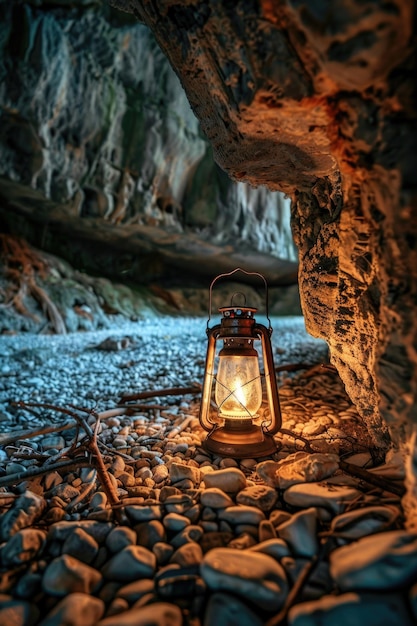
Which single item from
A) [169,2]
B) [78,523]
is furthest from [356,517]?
[169,2]

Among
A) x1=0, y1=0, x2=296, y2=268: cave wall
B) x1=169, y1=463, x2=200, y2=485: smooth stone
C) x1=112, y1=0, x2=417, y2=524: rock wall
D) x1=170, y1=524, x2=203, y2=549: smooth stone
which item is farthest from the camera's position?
x1=0, y1=0, x2=296, y2=268: cave wall

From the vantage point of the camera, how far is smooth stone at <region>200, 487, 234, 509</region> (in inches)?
43.3

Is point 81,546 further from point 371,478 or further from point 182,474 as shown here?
point 371,478

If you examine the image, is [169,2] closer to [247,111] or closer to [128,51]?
[247,111]

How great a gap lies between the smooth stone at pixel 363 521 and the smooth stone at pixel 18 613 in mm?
785

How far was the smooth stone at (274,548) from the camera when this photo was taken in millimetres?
870

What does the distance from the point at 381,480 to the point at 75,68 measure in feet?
27.3

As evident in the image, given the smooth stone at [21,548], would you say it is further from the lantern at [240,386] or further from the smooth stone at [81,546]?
the lantern at [240,386]

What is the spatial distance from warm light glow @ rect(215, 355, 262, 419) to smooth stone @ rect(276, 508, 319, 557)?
0.66 m

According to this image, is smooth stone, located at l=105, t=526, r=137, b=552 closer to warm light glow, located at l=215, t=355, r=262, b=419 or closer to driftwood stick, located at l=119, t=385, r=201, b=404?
warm light glow, located at l=215, t=355, r=262, b=419

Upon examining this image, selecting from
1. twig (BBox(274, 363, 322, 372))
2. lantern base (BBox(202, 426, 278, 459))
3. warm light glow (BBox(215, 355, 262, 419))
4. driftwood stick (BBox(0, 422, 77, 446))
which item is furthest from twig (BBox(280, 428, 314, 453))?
twig (BBox(274, 363, 322, 372))

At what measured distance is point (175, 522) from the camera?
103cm

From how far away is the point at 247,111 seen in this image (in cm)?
108

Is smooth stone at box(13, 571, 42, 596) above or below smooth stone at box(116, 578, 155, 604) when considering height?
below
